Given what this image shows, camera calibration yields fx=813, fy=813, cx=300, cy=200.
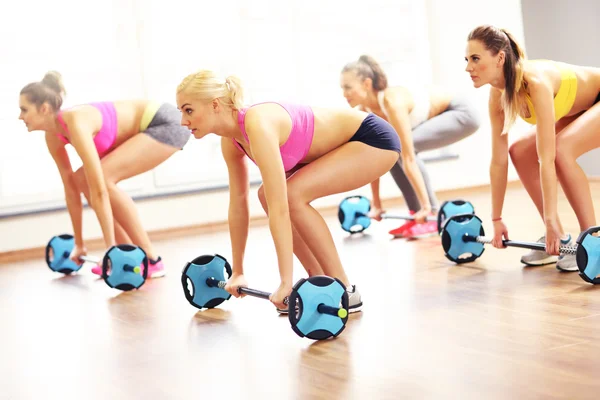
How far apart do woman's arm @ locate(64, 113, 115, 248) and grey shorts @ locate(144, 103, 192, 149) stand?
0.41m

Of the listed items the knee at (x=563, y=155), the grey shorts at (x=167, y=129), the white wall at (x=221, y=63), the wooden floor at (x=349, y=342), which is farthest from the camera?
the white wall at (x=221, y=63)

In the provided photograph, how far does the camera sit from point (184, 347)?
97.7 inches

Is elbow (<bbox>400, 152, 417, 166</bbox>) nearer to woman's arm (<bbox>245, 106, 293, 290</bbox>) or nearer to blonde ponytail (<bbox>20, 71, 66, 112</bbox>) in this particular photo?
blonde ponytail (<bbox>20, 71, 66, 112</bbox>)

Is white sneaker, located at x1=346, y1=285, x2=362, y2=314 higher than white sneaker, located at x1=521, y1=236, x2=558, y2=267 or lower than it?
higher

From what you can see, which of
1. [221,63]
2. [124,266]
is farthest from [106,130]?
[221,63]


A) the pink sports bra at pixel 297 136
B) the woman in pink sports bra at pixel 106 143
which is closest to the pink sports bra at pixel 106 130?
the woman in pink sports bra at pixel 106 143

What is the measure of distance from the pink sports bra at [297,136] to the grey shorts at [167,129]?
4.79 feet

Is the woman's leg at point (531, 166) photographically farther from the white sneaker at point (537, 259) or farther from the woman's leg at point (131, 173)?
the woman's leg at point (131, 173)

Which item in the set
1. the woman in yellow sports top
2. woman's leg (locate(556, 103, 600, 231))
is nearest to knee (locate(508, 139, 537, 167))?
the woman in yellow sports top

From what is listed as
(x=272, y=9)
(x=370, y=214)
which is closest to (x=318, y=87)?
(x=272, y=9)

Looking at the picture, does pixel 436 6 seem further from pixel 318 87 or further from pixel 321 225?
pixel 321 225

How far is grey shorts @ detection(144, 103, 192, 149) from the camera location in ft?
13.3

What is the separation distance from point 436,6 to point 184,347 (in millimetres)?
5160

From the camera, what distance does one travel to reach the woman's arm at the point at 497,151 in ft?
10.2
